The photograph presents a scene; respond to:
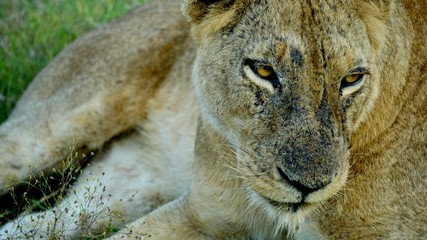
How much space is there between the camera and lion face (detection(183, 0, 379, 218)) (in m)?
3.53

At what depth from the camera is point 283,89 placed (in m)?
3.59

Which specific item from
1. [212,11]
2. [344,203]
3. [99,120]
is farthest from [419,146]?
[99,120]

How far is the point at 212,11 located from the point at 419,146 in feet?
3.74

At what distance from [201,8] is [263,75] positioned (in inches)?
23.1

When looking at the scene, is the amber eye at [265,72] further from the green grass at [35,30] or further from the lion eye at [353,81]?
the green grass at [35,30]

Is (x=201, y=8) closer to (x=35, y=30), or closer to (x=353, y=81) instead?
(x=353, y=81)

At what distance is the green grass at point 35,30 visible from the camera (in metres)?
6.55

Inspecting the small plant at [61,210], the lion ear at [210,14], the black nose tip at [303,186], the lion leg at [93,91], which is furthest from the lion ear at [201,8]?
the lion leg at [93,91]

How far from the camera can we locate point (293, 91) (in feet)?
11.7

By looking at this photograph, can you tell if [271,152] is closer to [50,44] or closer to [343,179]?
[343,179]

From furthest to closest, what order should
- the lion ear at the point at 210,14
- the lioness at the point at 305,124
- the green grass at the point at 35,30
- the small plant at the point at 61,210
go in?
the green grass at the point at 35,30, the small plant at the point at 61,210, the lion ear at the point at 210,14, the lioness at the point at 305,124

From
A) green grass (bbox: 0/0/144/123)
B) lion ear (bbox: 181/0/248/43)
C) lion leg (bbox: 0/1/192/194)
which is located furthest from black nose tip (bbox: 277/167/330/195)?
green grass (bbox: 0/0/144/123)

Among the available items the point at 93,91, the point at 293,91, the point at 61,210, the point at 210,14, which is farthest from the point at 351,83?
the point at 93,91

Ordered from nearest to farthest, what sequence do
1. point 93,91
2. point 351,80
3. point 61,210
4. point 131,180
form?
point 351,80 < point 61,210 < point 93,91 < point 131,180
